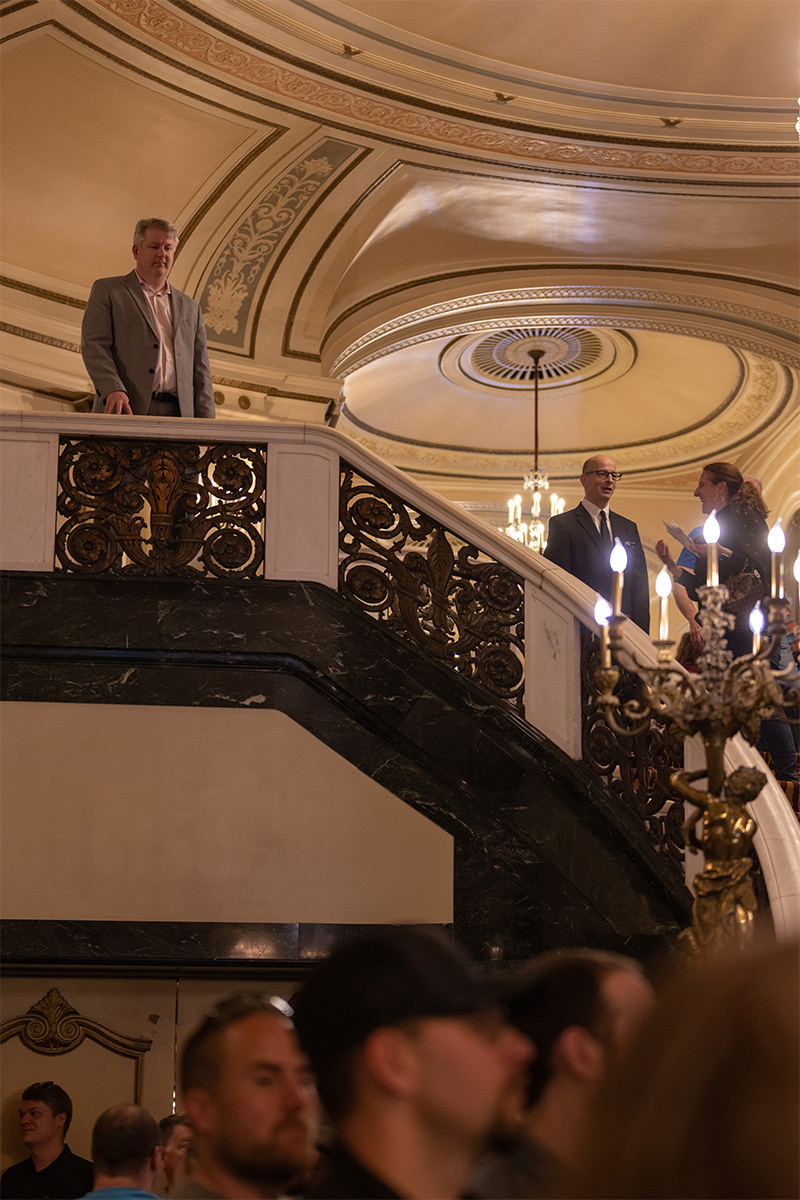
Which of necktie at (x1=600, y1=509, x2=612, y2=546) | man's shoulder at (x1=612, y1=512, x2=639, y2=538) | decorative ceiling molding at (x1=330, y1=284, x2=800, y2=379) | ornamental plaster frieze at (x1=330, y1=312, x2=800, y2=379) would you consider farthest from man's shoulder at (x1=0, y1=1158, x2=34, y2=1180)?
ornamental plaster frieze at (x1=330, y1=312, x2=800, y2=379)

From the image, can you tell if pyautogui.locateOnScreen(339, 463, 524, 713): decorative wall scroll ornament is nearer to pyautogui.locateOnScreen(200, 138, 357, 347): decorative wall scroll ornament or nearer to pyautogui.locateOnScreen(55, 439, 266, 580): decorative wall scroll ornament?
pyautogui.locateOnScreen(55, 439, 266, 580): decorative wall scroll ornament

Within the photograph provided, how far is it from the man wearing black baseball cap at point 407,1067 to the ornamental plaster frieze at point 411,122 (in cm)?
833

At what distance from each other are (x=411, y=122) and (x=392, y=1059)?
9286mm

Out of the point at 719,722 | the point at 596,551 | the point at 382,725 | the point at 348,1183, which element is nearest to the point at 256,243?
the point at 596,551

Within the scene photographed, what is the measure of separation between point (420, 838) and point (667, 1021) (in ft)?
14.0

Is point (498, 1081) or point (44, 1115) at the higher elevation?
point (498, 1081)

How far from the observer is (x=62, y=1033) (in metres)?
5.08

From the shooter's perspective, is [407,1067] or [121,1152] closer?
[407,1067]

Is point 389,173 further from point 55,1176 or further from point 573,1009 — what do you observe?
point 573,1009

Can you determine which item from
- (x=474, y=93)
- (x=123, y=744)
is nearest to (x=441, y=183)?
(x=474, y=93)

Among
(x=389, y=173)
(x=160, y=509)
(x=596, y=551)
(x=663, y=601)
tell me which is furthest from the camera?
(x=389, y=173)

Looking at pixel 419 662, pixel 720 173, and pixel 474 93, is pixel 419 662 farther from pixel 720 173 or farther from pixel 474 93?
pixel 720 173

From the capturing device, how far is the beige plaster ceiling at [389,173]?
9.26m

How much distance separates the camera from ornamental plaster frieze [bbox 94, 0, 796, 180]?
29.3 ft
